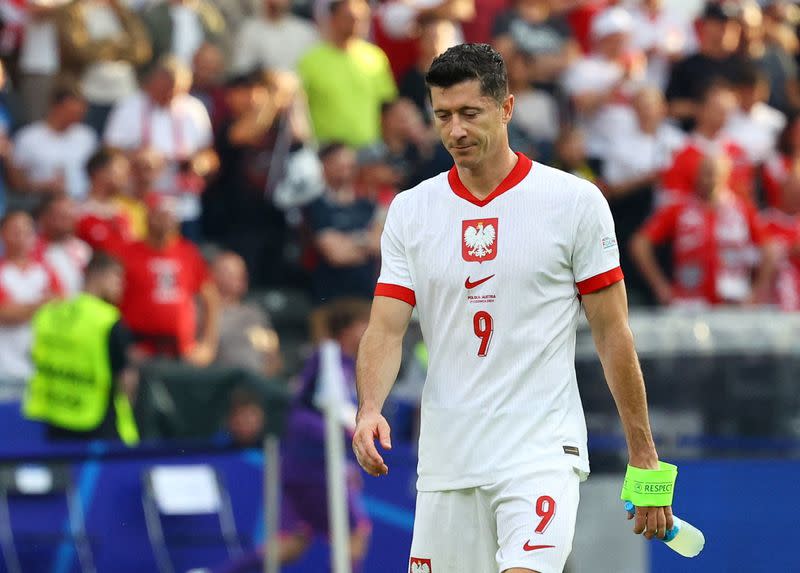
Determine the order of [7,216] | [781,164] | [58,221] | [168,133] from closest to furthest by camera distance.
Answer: [7,216], [58,221], [168,133], [781,164]

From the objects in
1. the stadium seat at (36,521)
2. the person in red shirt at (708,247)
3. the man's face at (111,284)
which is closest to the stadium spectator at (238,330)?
the man's face at (111,284)

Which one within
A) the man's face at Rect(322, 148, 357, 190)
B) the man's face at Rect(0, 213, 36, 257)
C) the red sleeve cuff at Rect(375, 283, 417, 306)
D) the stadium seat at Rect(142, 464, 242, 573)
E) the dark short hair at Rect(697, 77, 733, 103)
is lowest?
the stadium seat at Rect(142, 464, 242, 573)

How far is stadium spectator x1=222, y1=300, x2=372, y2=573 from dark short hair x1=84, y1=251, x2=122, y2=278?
6.29ft

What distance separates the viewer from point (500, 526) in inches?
216

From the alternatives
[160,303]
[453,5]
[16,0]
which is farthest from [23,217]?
[453,5]

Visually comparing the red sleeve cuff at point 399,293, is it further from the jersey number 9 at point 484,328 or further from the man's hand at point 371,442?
the man's hand at point 371,442

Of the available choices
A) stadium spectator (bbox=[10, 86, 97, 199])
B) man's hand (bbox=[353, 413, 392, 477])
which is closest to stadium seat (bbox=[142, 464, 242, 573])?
stadium spectator (bbox=[10, 86, 97, 199])

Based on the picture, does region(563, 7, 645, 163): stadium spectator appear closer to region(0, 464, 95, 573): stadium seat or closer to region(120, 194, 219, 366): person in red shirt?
region(120, 194, 219, 366): person in red shirt

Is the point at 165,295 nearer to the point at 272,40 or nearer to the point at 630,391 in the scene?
the point at 272,40

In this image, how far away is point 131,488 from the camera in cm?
984

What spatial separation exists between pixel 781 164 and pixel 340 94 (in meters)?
4.19

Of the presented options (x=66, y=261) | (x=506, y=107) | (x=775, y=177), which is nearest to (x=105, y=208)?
(x=66, y=261)

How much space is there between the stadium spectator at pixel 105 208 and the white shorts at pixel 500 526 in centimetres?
727

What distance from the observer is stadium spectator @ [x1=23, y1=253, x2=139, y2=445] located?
11055 millimetres
